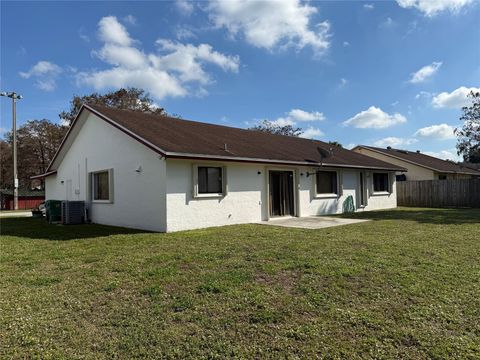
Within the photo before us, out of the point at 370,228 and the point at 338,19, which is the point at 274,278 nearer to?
the point at 370,228

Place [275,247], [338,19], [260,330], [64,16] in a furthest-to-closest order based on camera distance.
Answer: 1. [338,19]
2. [64,16]
3. [275,247]
4. [260,330]

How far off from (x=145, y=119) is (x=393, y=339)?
1342 cm

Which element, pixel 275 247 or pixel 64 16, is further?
pixel 64 16

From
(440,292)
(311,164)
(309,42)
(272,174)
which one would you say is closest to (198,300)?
(440,292)

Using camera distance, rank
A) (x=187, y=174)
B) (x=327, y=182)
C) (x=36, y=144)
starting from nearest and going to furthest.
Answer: (x=187, y=174) → (x=327, y=182) → (x=36, y=144)

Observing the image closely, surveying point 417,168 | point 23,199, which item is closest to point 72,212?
point 23,199

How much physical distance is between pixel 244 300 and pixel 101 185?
38.2 ft

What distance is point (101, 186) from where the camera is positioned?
1455 cm

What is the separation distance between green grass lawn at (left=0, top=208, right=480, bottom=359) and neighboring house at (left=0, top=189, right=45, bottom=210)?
28.9 metres

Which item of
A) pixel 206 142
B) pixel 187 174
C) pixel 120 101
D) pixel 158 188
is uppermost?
pixel 120 101

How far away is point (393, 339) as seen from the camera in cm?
349

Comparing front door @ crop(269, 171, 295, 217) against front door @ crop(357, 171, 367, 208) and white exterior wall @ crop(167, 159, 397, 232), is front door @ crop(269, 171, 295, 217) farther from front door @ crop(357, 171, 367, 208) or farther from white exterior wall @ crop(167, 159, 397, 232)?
front door @ crop(357, 171, 367, 208)

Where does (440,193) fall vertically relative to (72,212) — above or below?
above

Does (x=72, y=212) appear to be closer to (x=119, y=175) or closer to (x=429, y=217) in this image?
(x=119, y=175)
